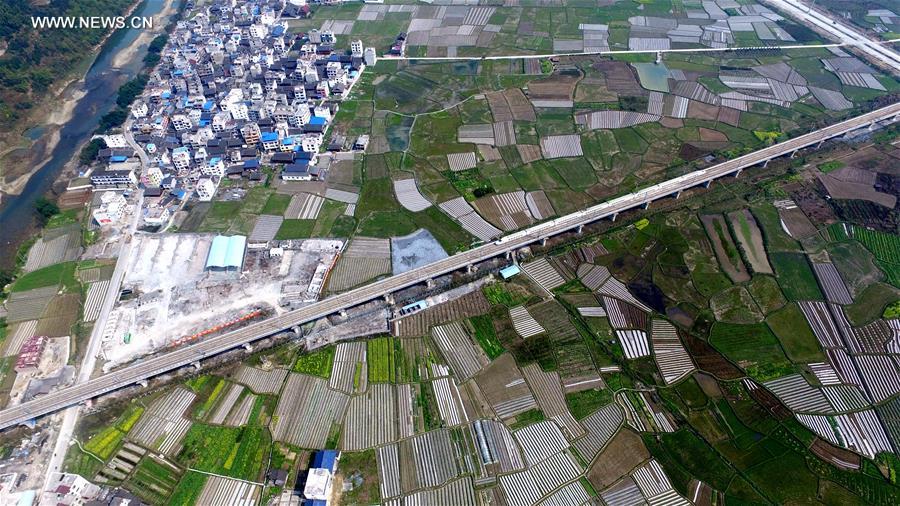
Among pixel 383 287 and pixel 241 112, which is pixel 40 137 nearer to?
pixel 241 112

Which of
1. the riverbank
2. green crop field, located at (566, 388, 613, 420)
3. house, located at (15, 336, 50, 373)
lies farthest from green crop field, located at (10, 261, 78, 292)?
green crop field, located at (566, 388, 613, 420)

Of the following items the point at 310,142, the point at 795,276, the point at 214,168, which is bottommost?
the point at 214,168

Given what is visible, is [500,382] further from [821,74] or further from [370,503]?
[821,74]

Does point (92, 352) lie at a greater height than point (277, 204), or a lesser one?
lesser

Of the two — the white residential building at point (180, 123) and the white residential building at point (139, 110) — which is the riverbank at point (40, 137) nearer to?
the white residential building at point (139, 110)

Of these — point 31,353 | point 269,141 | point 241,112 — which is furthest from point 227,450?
point 241,112

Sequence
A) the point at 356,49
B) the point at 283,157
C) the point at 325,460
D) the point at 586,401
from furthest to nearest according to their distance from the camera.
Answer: the point at 356,49 → the point at 283,157 → the point at 586,401 → the point at 325,460

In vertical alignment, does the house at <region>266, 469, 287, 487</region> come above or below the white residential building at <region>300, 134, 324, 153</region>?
Answer: below

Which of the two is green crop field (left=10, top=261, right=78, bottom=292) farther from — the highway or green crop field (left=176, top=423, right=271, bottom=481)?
green crop field (left=176, top=423, right=271, bottom=481)
